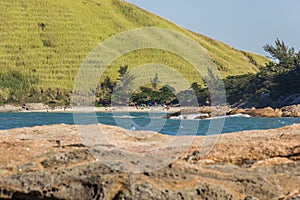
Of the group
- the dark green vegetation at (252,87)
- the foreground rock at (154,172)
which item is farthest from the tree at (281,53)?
the foreground rock at (154,172)

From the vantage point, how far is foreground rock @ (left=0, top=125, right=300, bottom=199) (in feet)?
24.6

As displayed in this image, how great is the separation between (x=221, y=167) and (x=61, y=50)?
395 feet

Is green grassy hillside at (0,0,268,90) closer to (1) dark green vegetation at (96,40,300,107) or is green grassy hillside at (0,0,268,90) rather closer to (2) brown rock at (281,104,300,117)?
(1) dark green vegetation at (96,40,300,107)

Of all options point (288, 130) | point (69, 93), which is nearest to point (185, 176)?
point (288, 130)

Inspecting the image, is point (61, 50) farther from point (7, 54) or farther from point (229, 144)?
point (229, 144)

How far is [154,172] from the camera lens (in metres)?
7.71

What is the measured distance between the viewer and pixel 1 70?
4744 inches

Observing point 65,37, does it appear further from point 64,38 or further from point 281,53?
point 281,53

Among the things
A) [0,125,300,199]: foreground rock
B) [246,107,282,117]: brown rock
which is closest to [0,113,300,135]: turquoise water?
[246,107,282,117]: brown rock

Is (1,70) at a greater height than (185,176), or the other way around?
(1,70)

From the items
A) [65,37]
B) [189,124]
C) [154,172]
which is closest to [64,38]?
[65,37]

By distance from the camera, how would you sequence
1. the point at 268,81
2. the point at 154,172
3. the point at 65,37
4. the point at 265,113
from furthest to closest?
the point at 65,37, the point at 268,81, the point at 265,113, the point at 154,172

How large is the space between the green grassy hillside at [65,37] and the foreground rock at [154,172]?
10513 cm

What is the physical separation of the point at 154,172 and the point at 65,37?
125469 millimetres
